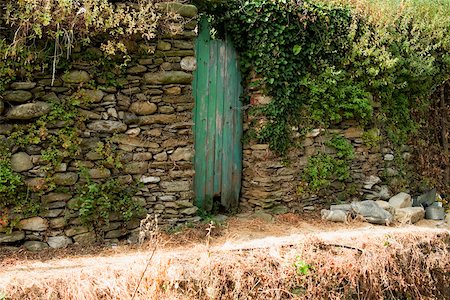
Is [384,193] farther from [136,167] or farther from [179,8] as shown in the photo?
[179,8]

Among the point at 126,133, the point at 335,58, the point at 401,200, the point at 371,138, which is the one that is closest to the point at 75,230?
the point at 126,133

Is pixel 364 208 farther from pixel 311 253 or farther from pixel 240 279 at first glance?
pixel 240 279

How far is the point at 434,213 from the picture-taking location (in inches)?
271

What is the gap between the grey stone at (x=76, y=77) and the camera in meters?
4.96

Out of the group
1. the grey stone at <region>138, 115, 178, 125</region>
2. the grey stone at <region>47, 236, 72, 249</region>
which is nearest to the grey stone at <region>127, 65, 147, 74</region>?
the grey stone at <region>138, 115, 178, 125</region>

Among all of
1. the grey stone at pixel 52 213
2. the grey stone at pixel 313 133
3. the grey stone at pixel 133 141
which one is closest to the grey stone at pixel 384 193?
the grey stone at pixel 313 133

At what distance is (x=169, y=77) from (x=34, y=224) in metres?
2.13

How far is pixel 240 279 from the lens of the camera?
3.77 m

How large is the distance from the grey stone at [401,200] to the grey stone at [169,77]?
350 centimetres

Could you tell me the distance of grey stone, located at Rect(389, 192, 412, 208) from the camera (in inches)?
268

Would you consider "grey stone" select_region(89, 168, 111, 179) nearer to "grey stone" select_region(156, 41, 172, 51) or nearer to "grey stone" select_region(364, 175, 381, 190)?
"grey stone" select_region(156, 41, 172, 51)

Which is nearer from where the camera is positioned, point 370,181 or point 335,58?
point 335,58

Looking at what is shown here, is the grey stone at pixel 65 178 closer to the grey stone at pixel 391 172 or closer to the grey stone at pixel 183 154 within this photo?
the grey stone at pixel 183 154

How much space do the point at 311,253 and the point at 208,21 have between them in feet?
11.1
